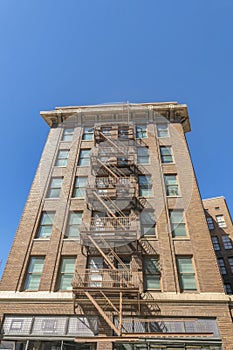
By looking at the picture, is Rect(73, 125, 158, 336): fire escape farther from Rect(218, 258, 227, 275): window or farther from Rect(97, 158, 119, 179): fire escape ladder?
Rect(218, 258, 227, 275): window

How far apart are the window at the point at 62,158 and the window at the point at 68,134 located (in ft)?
6.06

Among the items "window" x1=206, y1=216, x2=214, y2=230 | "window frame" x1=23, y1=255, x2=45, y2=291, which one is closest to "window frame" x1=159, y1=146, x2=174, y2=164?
"window frame" x1=23, y1=255, x2=45, y2=291

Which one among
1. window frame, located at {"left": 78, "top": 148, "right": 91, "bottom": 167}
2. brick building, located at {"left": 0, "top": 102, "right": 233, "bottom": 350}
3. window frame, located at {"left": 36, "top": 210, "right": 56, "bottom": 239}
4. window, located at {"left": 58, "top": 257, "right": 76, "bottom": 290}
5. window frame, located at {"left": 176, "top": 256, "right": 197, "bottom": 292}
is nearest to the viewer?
brick building, located at {"left": 0, "top": 102, "right": 233, "bottom": 350}

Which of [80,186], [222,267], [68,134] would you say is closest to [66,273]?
[80,186]

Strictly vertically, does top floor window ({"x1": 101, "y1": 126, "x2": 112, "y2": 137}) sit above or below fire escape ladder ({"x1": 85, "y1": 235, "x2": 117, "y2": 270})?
above

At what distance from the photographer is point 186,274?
1430 centimetres

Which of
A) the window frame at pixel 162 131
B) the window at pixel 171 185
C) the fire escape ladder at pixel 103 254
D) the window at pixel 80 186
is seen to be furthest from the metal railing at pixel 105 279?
the window frame at pixel 162 131

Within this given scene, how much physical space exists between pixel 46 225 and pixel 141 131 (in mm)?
12636

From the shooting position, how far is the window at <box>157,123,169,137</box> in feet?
76.6

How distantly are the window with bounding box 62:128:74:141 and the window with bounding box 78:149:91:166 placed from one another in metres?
2.34

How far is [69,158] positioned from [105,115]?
248 inches

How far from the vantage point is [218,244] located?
3678cm

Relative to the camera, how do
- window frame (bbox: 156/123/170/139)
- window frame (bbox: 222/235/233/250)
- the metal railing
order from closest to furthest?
the metal railing, window frame (bbox: 156/123/170/139), window frame (bbox: 222/235/233/250)

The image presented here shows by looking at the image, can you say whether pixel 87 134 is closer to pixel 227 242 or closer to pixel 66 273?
pixel 66 273
